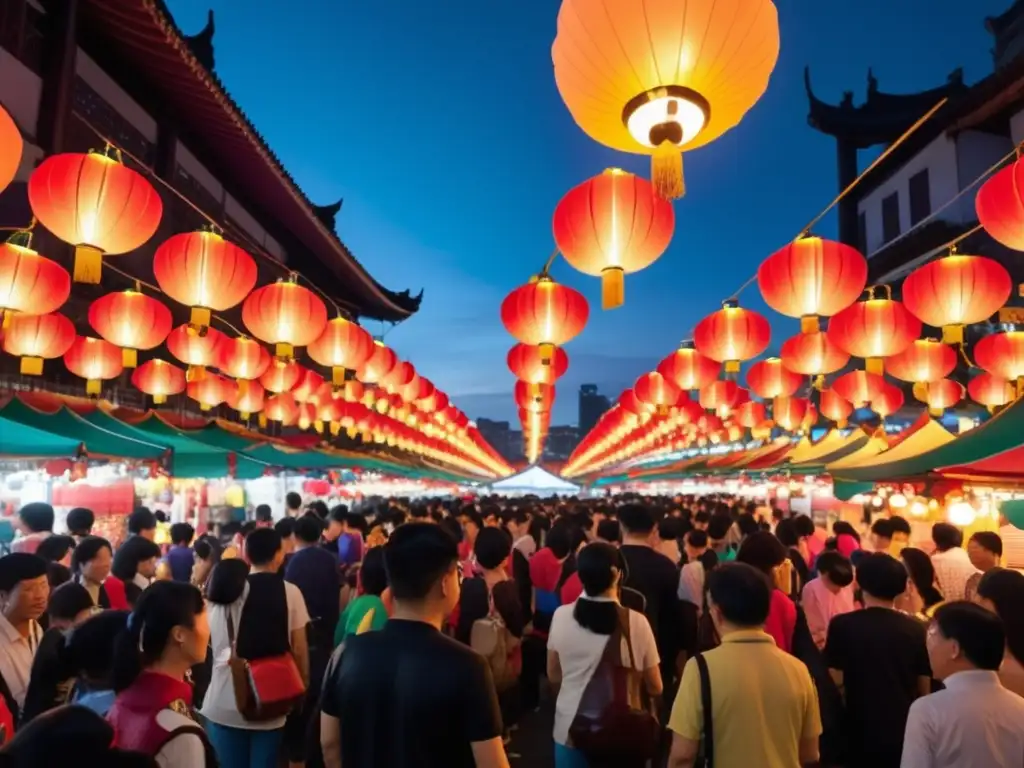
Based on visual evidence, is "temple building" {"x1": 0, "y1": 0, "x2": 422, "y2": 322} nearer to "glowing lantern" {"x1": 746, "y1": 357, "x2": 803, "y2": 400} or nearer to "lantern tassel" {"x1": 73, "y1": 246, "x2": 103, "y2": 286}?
"lantern tassel" {"x1": 73, "y1": 246, "x2": 103, "y2": 286}

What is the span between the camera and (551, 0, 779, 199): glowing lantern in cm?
371

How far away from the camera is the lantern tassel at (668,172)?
4.08 meters

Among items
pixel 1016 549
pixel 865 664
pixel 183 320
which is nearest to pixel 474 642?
pixel 865 664

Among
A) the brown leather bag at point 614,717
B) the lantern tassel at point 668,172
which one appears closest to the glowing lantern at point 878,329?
the lantern tassel at point 668,172

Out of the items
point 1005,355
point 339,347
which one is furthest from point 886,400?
point 339,347

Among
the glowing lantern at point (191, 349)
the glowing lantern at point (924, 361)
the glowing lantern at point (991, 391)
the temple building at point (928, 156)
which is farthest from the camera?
the temple building at point (928, 156)

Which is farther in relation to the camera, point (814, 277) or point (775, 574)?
point (814, 277)

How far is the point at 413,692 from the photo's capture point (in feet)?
7.46

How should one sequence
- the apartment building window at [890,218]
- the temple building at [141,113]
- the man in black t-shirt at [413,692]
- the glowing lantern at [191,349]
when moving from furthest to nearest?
the apartment building window at [890,218], the temple building at [141,113], the glowing lantern at [191,349], the man in black t-shirt at [413,692]

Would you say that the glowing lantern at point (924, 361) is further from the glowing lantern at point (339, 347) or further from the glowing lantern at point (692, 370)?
the glowing lantern at point (339, 347)

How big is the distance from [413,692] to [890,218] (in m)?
28.3

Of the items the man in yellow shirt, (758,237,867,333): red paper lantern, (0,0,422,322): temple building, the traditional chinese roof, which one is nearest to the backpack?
the man in yellow shirt

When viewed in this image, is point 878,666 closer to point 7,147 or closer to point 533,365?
point 7,147

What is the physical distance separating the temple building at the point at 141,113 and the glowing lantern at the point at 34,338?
8.50ft
